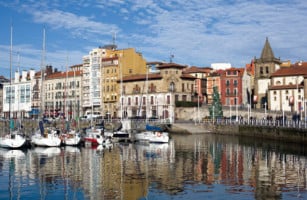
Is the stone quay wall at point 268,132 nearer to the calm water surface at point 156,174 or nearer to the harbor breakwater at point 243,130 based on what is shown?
the harbor breakwater at point 243,130

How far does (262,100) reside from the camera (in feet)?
400

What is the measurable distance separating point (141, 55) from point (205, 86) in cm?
2093

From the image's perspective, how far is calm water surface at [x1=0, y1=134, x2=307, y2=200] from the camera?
30.9 metres

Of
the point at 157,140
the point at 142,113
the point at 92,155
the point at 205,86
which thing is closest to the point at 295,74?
the point at 205,86

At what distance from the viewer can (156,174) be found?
39.2 meters

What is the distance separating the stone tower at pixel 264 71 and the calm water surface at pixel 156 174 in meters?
61.9

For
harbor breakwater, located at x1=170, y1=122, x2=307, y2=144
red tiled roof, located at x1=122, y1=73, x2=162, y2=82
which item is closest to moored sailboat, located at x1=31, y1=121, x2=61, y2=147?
harbor breakwater, located at x1=170, y1=122, x2=307, y2=144

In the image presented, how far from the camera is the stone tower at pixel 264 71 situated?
12244 cm

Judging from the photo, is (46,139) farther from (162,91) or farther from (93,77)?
(93,77)

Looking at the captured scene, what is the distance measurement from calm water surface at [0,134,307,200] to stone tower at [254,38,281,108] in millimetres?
61885

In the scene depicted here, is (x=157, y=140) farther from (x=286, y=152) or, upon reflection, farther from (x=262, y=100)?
(x=262, y=100)

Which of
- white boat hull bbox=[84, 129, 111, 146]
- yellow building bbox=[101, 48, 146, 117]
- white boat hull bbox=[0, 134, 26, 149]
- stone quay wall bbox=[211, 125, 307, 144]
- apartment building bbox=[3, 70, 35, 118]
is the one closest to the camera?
white boat hull bbox=[0, 134, 26, 149]

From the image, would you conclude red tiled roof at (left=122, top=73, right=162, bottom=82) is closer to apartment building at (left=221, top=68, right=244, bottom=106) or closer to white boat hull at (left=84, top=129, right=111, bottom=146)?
apartment building at (left=221, top=68, right=244, bottom=106)

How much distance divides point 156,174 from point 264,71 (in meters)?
93.3
